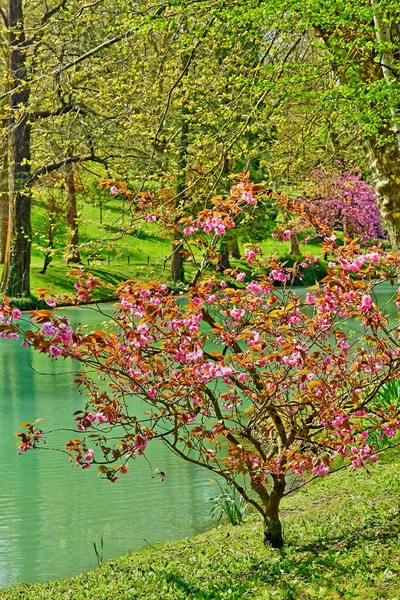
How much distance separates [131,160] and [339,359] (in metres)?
24.4

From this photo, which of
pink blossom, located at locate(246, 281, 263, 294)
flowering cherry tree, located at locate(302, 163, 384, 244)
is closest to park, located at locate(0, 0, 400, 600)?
pink blossom, located at locate(246, 281, 263, 294)

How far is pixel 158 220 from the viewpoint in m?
7.21

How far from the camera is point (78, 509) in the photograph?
31.4ft

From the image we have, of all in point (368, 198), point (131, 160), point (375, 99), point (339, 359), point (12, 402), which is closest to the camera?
point (339, 359)

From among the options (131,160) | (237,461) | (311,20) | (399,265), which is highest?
(131,160)

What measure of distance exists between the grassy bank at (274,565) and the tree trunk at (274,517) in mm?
97

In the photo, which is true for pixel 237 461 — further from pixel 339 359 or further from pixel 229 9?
pixel 229 9

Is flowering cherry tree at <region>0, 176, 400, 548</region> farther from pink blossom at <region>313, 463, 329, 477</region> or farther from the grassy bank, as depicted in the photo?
the grassy bank

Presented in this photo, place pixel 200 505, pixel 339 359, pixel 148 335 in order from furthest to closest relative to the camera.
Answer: pixel 200 505
pixel 339 359
pixel 148 335

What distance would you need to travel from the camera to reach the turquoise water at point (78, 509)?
26.3ft

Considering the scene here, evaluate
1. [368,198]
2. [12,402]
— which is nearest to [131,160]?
[368,198]

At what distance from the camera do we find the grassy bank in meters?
5.50

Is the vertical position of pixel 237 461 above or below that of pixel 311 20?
below

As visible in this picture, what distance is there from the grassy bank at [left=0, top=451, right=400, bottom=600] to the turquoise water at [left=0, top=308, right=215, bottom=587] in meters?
0.80
